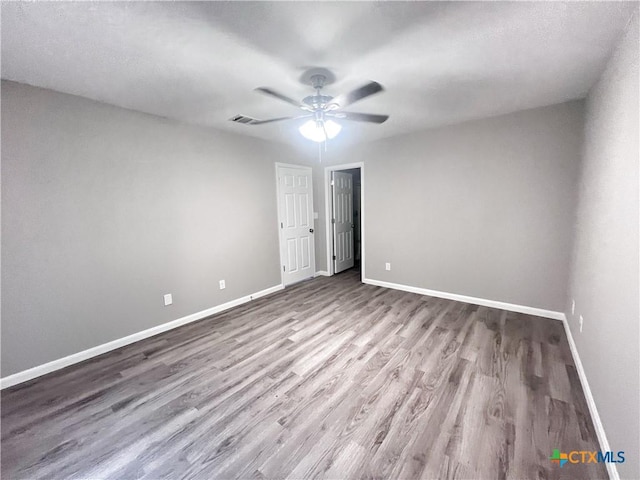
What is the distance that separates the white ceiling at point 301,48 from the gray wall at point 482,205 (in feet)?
1.92

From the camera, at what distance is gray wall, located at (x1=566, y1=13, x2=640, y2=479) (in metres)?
1.18

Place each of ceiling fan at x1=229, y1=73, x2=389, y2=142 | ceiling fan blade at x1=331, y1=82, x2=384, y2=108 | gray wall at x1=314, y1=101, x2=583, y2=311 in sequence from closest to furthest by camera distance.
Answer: ceiling fan blade at x1=331, y1=82, x2=384, y2=108 < ceiling fan at x1=229, y1=73, x2=389, y2=142 < gray wall at x1=314, y1=101, x2=583, y2=311

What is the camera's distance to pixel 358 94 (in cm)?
178

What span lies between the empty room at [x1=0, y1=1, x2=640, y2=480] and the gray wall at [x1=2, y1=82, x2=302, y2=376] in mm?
18

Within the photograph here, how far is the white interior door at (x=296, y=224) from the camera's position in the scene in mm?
4316

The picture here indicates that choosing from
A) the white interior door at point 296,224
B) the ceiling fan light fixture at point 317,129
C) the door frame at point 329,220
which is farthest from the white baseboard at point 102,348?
the ceiling fan light fixture at point 317,129

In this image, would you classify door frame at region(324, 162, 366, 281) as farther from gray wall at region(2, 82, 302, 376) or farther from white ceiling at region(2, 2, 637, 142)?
white ceiling at region(2, 2, 637, 142)

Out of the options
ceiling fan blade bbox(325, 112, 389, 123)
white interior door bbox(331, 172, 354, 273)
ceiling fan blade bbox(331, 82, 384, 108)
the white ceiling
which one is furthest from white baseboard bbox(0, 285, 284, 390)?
ceiling fan blade bbox(331, 82, 384, 108)

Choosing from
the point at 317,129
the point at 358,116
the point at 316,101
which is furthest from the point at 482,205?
the point at 316,101

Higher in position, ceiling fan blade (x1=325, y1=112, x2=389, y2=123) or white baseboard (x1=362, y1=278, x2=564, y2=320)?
ceiling fan blade (x1=325, y1=112, x2=389, y2=123)

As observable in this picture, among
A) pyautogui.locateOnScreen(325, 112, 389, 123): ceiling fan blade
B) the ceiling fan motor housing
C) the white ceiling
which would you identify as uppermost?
the white ceiling

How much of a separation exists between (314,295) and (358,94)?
9.62 ft

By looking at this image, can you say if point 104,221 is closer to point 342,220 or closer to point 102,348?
point 102,348

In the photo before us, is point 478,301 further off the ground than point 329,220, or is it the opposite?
point 329,220
